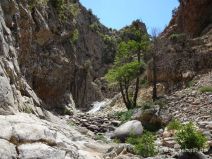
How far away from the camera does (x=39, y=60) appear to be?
24.7 meters

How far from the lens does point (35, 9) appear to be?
72.1ft

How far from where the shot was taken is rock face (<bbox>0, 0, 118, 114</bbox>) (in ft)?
40.5

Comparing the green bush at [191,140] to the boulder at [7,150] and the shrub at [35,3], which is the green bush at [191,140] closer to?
the boulder at [7,150]

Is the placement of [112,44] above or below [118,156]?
above

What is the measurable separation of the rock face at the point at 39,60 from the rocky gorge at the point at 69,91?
44mm

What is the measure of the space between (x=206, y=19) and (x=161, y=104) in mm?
20257

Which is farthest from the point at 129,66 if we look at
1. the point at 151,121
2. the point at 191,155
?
the point at 191,155

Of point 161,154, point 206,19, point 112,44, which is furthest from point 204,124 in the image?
point 112,44

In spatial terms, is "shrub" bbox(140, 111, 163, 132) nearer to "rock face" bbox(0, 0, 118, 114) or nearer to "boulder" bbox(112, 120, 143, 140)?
"boulder" bbox(112, 120, 143, 140)

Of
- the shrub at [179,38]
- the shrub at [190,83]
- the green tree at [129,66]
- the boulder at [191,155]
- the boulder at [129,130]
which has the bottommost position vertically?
the boulder at [191,155]

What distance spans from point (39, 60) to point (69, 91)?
20.0 ft

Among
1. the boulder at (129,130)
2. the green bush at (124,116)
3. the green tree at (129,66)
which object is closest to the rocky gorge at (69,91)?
the boulder at (129,130)

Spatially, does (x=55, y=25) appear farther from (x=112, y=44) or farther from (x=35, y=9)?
(x=112, y=44)

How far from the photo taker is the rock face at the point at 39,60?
12337mm
